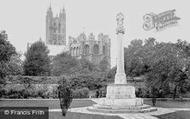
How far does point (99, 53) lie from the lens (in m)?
112

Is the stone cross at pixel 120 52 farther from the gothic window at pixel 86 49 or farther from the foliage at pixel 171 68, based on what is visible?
the gothic window at pixel 86 49

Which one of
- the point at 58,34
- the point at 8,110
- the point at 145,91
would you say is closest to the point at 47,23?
the point at 58,34

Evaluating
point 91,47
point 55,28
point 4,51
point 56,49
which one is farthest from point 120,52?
point 55,28

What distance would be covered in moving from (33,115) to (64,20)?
148262 mm

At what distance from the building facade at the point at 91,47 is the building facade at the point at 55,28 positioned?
35318 millimetres

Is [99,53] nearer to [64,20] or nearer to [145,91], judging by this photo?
[64,20]

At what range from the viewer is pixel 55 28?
493 feet

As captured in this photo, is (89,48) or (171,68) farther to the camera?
(89,48)

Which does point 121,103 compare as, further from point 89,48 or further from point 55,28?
point 55,28

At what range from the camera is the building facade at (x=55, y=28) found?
487 feet

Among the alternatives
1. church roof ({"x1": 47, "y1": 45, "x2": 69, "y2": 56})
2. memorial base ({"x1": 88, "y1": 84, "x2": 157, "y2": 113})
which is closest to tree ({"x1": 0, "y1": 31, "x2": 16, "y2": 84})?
memorial base ({"x1": 88, "y1": 84, "x2": 157, "y2": 113})

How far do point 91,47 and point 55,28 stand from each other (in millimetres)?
46279

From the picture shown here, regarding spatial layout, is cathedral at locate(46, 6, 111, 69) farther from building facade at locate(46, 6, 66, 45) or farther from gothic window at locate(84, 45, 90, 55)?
building facade at locate(46, 6, 66, 45)

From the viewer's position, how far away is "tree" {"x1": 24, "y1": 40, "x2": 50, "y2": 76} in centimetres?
6041
